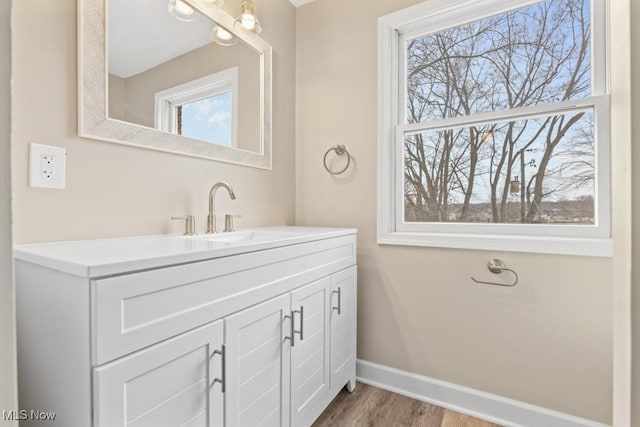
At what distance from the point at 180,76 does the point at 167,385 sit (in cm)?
119

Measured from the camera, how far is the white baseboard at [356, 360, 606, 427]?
1.38 meters

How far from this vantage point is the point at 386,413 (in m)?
1.53

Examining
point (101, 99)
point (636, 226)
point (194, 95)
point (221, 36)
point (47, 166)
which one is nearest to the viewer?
point (636, 226)

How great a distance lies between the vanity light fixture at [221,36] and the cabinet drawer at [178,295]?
1.07 m

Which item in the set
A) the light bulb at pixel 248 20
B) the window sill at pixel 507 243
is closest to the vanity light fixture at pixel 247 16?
the light bulb at pixel 248 20

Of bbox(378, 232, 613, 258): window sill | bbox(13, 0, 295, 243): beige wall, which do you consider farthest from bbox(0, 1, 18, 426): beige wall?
bbox(378, 232, 613, 258): window sill

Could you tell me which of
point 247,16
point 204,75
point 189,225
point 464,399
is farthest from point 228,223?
point 464,399

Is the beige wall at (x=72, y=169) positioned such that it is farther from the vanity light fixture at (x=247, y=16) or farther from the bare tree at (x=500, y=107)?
the bare tree at (x=500, y=107)

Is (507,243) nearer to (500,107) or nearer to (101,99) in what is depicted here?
(500,107)

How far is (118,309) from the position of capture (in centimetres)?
65

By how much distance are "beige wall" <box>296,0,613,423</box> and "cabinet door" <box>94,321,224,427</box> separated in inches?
43.2

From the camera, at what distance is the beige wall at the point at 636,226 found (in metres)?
0.56

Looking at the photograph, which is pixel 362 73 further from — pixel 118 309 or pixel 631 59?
pixel 118 309

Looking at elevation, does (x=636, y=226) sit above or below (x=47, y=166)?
below
